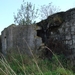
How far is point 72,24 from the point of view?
24.3ft

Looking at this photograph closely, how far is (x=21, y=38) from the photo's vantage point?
848cm

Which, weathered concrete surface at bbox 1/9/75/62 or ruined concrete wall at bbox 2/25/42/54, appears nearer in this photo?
weathered concrete surface at bbox 1/9/75/62

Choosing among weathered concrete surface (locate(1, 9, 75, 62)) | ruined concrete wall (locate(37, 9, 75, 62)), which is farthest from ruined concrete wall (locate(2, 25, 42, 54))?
ruined concrete wall (locate(37, 9, 75, 62))

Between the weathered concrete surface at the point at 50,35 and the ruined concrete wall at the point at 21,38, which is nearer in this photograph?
the weathered concrete surface at the point at 50,35

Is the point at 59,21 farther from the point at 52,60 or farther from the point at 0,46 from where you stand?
the point at 0,46

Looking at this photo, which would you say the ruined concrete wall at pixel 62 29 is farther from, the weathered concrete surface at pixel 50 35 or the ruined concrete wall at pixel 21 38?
the ruined concrete wall at pixel 21 38

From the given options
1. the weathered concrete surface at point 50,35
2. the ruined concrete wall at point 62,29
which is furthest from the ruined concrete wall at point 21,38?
the ruined concrete wall at point 62,29

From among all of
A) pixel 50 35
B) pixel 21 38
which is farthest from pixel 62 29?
pixel 21 38

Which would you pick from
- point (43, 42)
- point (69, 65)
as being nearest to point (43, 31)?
point (43, 42)

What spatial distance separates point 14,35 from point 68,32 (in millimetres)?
2287

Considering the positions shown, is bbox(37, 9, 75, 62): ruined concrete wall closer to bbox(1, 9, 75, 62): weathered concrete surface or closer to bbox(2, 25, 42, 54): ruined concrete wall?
bbox(1, 9, 75, 62): weathered concrete surface

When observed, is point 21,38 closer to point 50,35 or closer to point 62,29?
point 50,35

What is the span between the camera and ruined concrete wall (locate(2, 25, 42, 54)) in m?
8.23

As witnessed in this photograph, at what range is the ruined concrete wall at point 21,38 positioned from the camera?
8.23 metres
